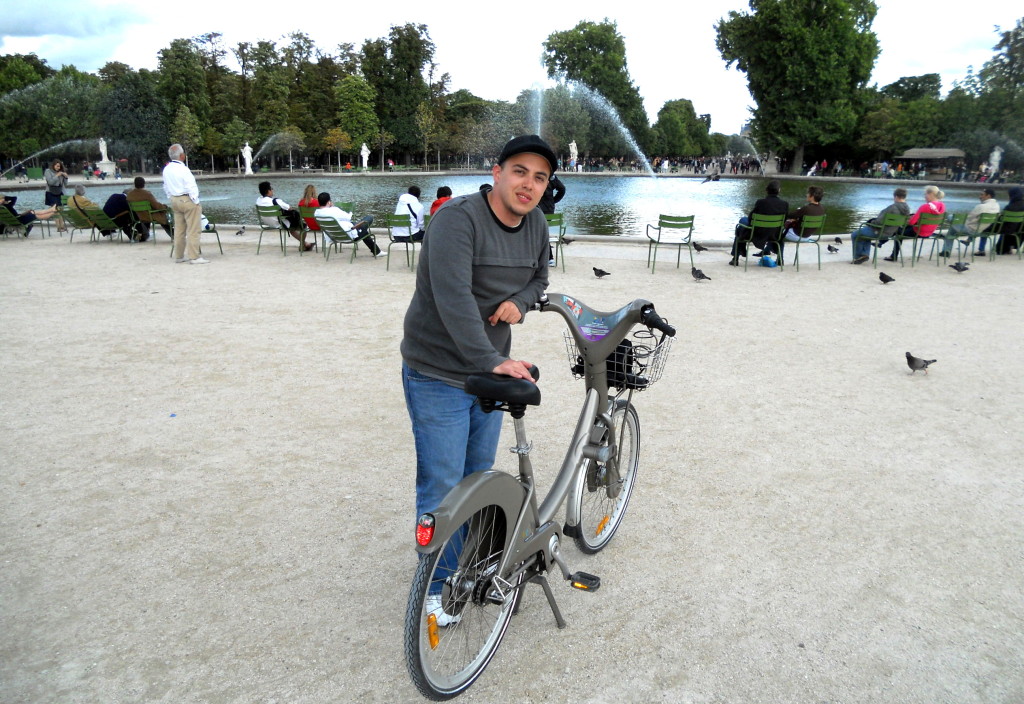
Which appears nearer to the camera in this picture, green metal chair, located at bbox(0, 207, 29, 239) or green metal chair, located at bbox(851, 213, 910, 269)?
green metal chair, located at bbox(851, 213, 910, 269)

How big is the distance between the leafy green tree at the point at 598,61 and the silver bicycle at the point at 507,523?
78.6 meters

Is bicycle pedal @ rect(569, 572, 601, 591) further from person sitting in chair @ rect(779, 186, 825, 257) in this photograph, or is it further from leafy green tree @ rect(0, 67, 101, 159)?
leafy green tree @ rect(0, 67, 101, 159)

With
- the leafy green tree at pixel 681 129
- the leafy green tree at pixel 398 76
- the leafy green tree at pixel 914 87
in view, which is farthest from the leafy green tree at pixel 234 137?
the leafy green tree at pixel 914 87

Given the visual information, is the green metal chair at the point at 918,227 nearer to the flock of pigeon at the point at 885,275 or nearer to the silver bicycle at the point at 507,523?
the flock of pigeon at the point at 885,275

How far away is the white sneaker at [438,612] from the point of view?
232cm

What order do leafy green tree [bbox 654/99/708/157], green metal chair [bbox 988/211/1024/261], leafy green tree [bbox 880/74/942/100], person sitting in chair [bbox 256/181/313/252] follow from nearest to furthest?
green metal chair [bbox 988/211/1024/261]
person sitting in chair [bbox 256/181/313/252]
leafy green tree [bbox 880/74/942/100]
leafy green tree [bbox 654/99/708/157]

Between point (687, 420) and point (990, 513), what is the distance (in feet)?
6.29

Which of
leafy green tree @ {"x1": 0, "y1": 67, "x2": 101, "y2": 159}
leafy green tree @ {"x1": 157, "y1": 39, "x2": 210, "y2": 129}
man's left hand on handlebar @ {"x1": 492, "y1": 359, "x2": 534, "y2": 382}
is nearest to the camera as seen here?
man's left hand on handlebar @ {"x1": 492, "y1": 359, "x2": 534, "y2": 382}

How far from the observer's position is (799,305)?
29.9ft

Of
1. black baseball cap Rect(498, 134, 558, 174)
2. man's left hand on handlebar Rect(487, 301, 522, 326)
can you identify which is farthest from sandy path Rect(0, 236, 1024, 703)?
black baseball cap Rect(498, 134, 558, 174)

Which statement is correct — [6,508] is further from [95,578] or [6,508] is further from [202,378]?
[202,378]

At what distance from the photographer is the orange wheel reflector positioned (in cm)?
229

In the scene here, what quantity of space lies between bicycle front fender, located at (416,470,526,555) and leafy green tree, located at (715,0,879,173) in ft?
197

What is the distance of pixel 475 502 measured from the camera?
2293 millimetres
